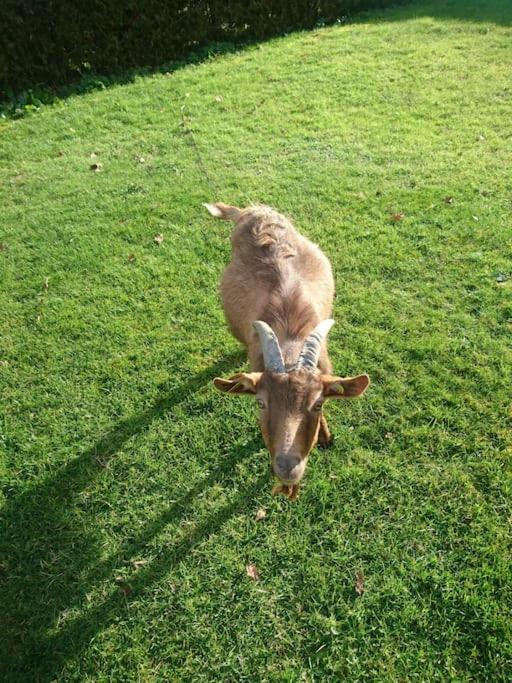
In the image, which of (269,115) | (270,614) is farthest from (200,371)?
(269,115)

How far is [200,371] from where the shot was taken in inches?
233

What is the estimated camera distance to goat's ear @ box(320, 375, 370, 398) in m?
3.54

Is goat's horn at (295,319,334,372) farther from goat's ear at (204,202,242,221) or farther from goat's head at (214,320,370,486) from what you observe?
goat's ear at (204,202,242,221)

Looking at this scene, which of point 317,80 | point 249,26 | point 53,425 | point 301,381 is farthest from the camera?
point 249,26

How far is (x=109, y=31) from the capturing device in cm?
1161

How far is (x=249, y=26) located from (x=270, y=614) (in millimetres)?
14308

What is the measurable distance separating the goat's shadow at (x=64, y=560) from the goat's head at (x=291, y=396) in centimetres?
168

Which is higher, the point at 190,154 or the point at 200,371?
the point at 190,154

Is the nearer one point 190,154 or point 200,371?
point 200,371

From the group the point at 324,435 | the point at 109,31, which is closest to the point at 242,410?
the point at 324,435

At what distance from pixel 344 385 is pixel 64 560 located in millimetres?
3152

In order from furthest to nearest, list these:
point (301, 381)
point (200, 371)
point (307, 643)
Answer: point (200, 371) < point (307, 643) < point (301, 381)

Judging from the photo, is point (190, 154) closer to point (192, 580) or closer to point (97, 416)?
point (97, 416)

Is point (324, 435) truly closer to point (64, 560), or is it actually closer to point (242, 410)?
point (242, 410)
